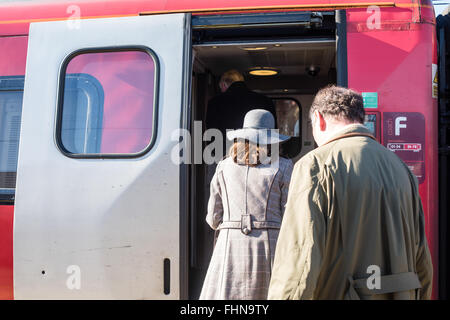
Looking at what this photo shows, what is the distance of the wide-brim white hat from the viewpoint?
285 centimetres

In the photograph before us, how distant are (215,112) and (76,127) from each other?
1310 millimetres

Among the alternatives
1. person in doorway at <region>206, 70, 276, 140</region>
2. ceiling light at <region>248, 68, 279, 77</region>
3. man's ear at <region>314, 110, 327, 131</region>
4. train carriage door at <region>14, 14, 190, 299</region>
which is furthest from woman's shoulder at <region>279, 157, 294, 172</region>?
ceiling light at <region>248, 68, 279, 77</region>

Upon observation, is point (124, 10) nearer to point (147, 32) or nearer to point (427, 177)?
point (147, 32)

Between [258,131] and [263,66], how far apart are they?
81.4 inches

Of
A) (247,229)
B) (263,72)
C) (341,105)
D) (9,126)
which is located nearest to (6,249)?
(9,126)

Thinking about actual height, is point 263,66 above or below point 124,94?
above

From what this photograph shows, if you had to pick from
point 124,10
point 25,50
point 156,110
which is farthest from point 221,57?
point 25,50

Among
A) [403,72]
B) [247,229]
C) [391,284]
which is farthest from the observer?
[403,72]

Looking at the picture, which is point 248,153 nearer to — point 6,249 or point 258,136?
point 258,136

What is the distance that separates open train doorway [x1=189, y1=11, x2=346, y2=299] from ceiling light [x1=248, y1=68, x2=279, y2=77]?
1 cm

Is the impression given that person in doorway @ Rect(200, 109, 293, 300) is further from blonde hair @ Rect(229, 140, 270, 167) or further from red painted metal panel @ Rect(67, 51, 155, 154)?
red painted metal panel @ Rect(67, 51, 155, 154)

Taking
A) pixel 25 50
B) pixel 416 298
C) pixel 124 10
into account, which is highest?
pixel 124 10

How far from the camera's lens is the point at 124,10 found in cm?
346

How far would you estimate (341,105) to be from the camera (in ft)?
6.32
